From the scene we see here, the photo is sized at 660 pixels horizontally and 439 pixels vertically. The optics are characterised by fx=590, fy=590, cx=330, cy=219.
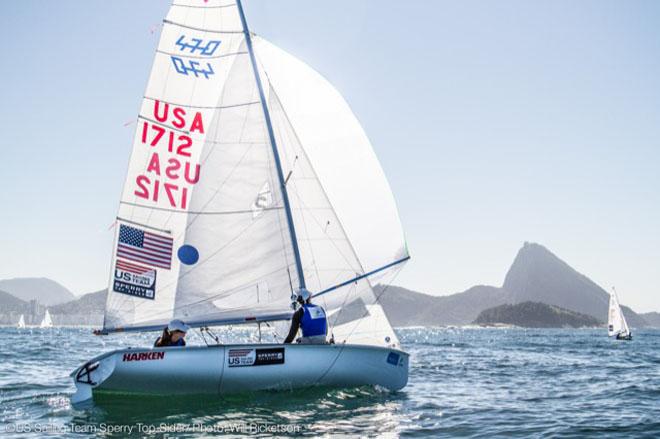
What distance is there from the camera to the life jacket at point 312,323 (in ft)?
42.9

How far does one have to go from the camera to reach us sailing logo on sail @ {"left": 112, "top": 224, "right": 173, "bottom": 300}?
46.5 feet

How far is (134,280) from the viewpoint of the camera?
557 inches

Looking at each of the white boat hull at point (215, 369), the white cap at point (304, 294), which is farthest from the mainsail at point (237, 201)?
the white boat hull at point (215, 369)

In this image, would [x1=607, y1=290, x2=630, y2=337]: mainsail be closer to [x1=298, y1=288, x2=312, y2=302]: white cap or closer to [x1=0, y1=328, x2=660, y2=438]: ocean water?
[x1=0, y1=328, x2=660, y2=438]: ocean water

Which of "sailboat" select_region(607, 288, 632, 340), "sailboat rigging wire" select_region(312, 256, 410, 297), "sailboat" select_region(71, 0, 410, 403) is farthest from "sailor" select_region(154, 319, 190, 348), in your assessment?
"sailboat" select_region(607, 288, 632, 340)

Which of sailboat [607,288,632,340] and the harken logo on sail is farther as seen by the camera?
sailboat [607,288,632,340]

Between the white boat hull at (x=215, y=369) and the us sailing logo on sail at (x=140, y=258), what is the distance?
92.4 inches

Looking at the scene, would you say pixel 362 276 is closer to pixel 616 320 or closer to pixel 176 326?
pixel 176 326

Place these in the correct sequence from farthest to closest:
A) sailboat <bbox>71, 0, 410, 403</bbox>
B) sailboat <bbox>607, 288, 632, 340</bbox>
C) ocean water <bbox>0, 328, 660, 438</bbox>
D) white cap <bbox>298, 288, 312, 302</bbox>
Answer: sailboat <bbox>607, 288, 632, 340</bbox> < sailboat <bbox>71, 0, 410, 403</bbox> < white cap <bbox>298, 288, 312, 302</bbox> < ocean water <bbox>0, 328, 660, 438</bbox>

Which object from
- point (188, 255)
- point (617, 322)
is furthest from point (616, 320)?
point (188, 255)

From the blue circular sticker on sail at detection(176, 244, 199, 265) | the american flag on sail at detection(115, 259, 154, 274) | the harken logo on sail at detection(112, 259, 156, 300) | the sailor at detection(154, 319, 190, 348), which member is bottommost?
the sailor at detection(154, 319, 190, 348)

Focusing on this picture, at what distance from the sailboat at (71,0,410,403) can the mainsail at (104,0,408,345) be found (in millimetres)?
26

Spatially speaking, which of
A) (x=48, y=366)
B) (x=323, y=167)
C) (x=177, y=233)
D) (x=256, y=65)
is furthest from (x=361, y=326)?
(x=48, y=366)

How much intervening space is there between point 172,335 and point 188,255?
2.08 m
